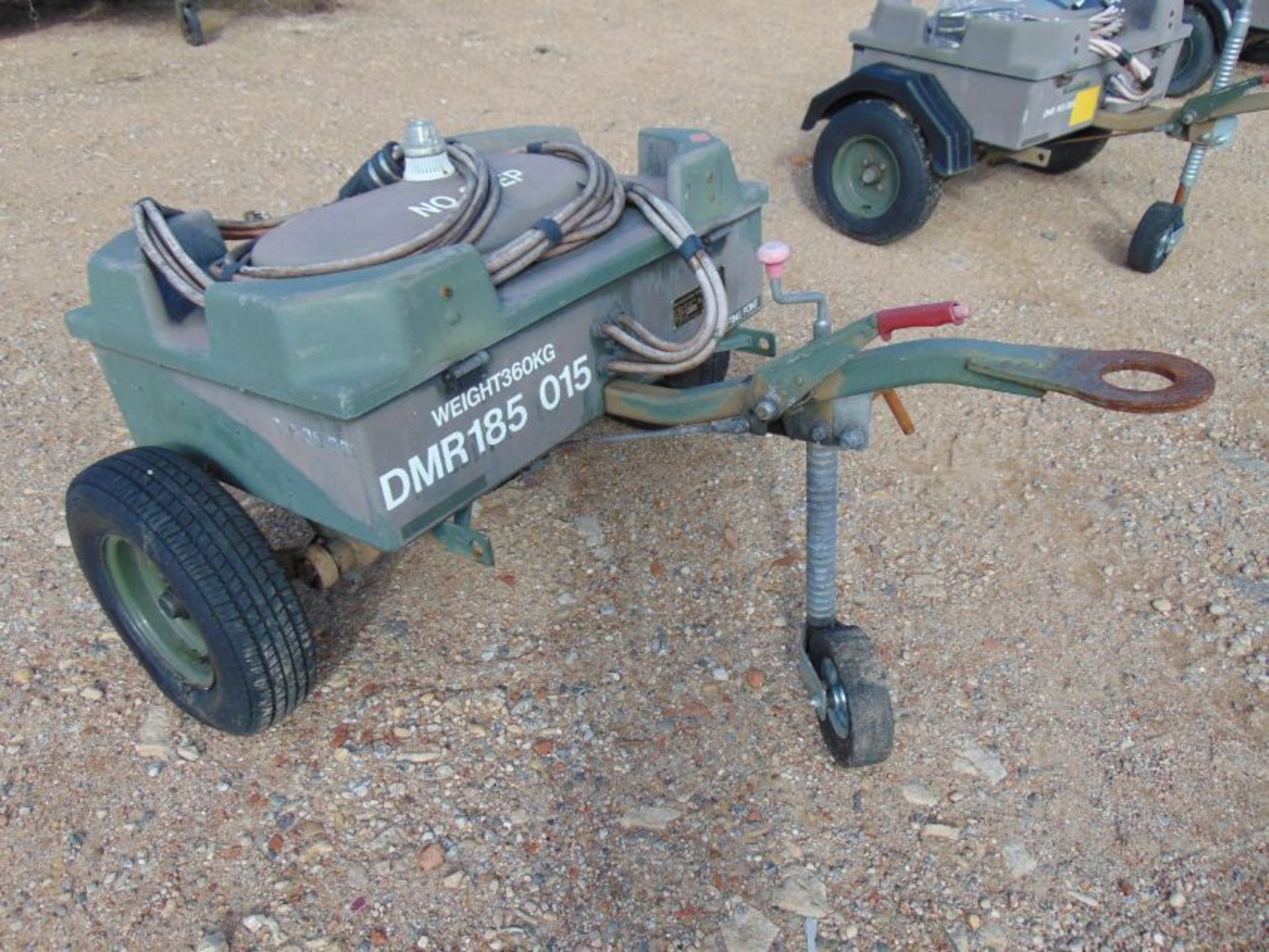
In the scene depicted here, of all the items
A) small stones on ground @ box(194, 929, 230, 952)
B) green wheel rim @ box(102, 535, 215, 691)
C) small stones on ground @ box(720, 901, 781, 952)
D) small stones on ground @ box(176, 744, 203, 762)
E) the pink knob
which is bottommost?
small stones on ground @ box(194, 929, 230, 952)

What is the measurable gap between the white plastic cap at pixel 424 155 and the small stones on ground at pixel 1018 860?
1883mm

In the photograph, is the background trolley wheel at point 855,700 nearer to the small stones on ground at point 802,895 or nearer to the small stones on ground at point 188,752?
the small stones on ground at point 802,895

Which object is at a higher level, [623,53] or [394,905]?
[623,53]

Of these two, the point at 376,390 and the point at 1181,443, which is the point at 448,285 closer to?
the point at 376,390

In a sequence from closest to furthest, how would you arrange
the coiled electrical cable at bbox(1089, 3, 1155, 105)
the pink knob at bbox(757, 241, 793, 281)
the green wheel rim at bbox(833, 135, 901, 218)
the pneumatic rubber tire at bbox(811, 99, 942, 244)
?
the pink knob at bbox(757, 241, 793, 281) < the coiled electrical cable at bbox(1089, 3, 1155, 105) < the pneumatic rubber tire at bbox(811, 99, 942, 244) < the green wheel rim at bbox(833, 135, 901, 218)

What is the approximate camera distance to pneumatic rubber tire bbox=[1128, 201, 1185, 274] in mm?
4469

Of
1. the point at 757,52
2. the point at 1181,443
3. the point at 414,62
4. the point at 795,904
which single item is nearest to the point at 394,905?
the point at 795,904

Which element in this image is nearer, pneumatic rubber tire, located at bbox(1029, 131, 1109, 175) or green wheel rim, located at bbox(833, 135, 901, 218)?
green wheel rim, located at bbox(833, 135, 901, 218)

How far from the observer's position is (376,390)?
182cm

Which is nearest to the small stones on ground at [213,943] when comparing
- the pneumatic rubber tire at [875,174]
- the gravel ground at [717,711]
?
the gravel ground at [717,711]

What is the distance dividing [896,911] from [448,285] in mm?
1484

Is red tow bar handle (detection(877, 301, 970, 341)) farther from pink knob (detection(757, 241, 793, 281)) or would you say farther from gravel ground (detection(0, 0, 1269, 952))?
gravel ground (detection(0, 0, 1269, 952))

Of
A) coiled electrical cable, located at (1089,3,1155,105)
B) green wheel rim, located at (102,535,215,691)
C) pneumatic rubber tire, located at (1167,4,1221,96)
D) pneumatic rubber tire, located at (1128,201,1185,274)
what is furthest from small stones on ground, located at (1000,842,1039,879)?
pneumatic rubber tire, located at (1167,4,1221,96)

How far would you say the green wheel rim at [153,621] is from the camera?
240 centimetres
